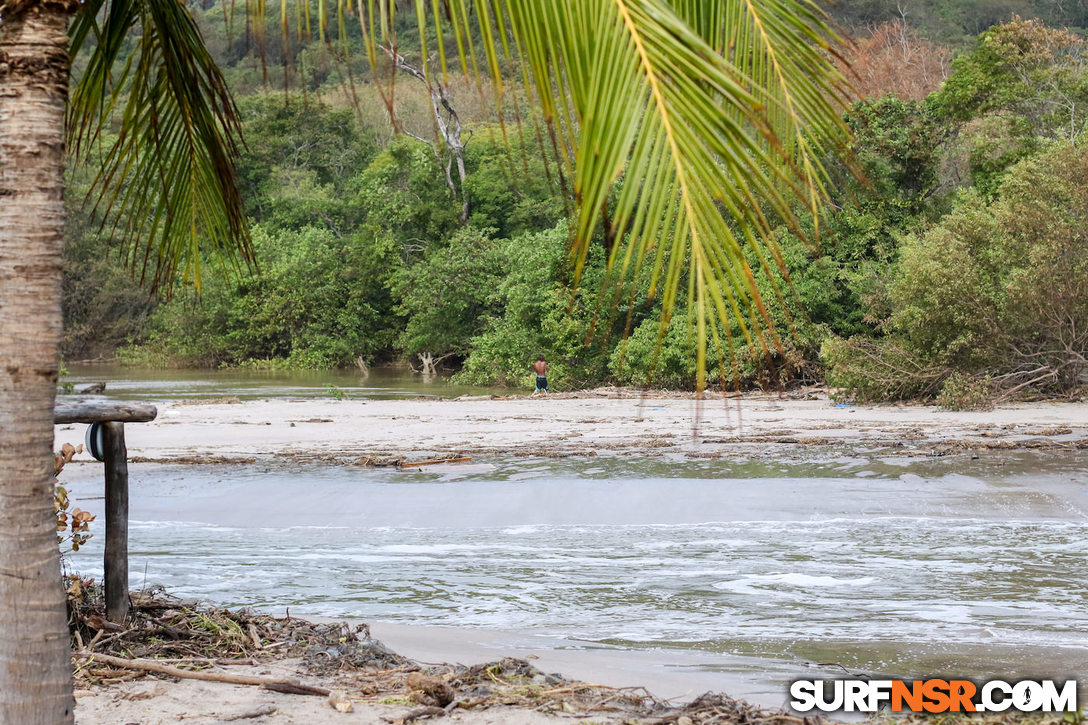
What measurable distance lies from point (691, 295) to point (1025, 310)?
59.3ft

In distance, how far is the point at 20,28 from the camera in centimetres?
251

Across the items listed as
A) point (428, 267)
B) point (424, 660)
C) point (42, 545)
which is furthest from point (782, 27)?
point (428, 267)

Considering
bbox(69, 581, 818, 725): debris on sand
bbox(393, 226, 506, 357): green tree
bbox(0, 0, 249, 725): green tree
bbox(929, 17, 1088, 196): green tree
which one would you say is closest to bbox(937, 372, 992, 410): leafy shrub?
bbox(929, 17, 1088, 196): green tree

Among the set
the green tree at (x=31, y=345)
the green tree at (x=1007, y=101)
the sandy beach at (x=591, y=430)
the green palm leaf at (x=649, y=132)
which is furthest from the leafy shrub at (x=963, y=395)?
the green tree at (x=31, y=345)

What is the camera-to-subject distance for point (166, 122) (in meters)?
4.11

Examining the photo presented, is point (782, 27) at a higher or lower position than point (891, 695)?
higher

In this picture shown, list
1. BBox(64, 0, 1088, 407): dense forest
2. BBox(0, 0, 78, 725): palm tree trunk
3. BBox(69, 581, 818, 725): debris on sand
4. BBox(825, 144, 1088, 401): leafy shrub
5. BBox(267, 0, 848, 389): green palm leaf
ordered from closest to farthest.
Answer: BBox(267, 0, 848, 389): green palm leaf
BBox(0, 0, 78, 725): palm tree trunk
BBox(69, 581, 818, 725): debris on sand
BBox(64, 0, 1088, 407): dense forest
BBox(825, 144, 1088, 401): leafy shrub

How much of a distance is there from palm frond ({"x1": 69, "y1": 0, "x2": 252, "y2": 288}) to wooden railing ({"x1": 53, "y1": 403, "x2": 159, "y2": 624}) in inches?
37.8

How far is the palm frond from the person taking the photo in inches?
145

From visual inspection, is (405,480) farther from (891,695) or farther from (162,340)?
(162,340)

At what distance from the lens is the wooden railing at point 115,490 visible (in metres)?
5.00

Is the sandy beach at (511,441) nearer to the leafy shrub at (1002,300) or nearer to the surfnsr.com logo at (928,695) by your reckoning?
the surfnsr.com logo at (928,695)

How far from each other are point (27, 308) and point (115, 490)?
2932 millimetres

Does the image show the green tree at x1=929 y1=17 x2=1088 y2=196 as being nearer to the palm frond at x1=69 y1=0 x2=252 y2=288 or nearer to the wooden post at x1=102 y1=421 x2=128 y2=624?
the wooden post at x1=102 y1=421 x2=128 y2=624
